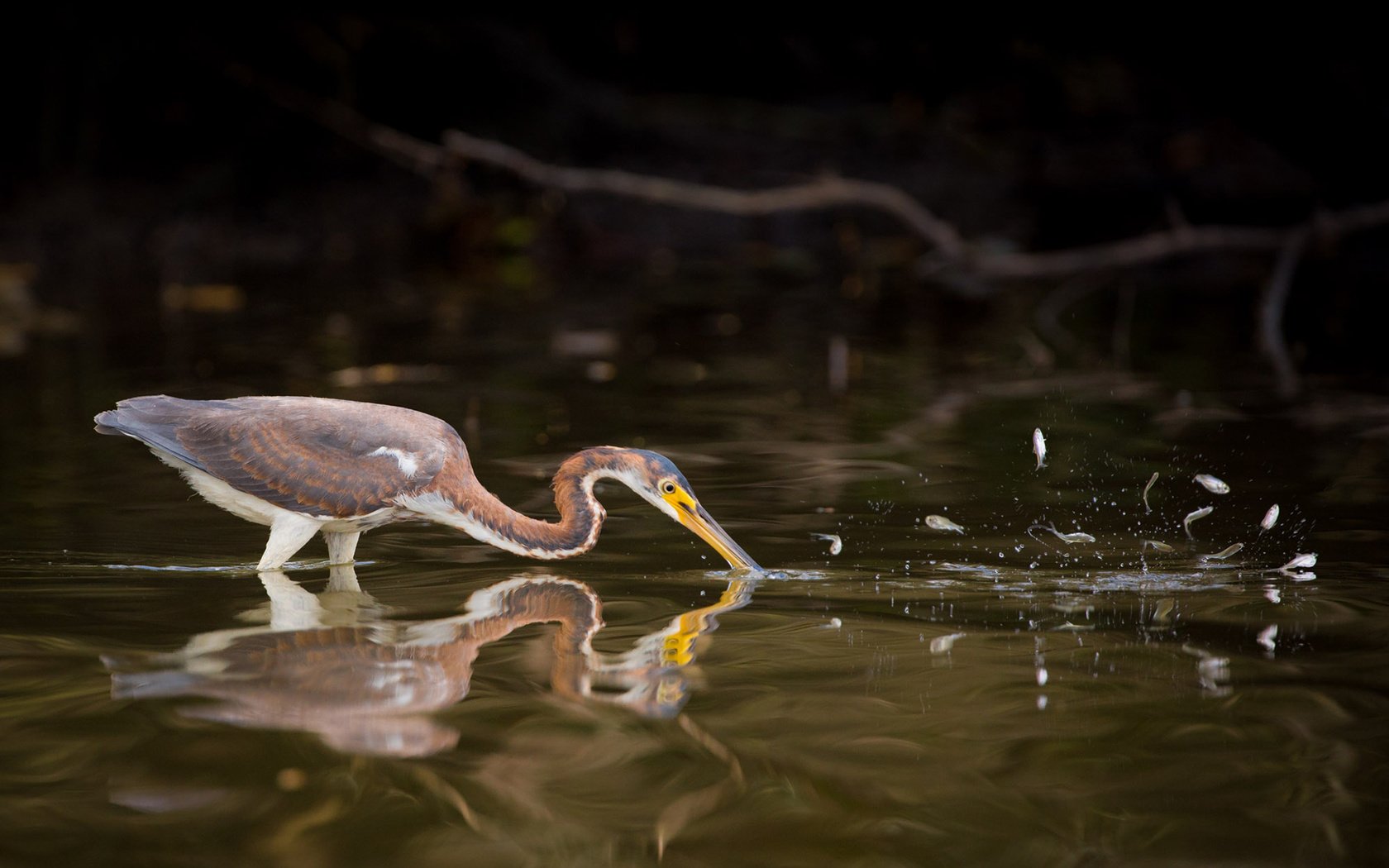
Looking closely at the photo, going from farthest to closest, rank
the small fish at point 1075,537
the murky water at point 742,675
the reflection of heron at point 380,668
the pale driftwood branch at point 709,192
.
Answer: the pale driftwood branch at point 709,192, the small fish at point 1075,537, the reflection of heron at point 380,668, the murky water at point 742,675

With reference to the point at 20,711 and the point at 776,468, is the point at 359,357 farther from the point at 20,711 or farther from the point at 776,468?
the point at 20,711

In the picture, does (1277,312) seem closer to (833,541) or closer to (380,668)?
(833,541)

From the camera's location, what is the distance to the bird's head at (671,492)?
20.3 ft

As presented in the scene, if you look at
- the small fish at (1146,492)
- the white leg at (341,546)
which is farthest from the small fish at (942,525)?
the white leg at (341,546)

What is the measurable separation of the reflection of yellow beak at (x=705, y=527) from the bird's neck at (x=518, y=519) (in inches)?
12.8

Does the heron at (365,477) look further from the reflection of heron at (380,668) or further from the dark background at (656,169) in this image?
the dark background at (656,169)

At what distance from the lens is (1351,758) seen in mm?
4199

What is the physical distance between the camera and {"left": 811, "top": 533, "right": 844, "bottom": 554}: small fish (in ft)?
21.4

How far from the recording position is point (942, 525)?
672 cm

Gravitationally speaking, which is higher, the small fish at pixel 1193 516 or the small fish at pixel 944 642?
the small fish at pixel 1193 516

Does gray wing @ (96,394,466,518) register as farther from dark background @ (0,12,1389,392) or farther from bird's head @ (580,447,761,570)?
dark background @ (0,12,1389,392)

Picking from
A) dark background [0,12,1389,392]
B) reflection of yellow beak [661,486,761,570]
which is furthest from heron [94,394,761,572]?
dark background [0,12,1389,392]

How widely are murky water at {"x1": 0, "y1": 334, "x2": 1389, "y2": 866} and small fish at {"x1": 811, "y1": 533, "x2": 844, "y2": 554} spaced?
0.07 metres

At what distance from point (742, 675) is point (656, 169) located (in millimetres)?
17354
